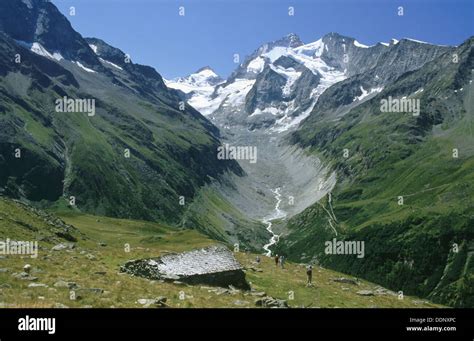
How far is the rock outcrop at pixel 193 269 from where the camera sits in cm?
3872

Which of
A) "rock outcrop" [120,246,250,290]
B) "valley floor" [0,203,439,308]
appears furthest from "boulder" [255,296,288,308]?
"rock outcrop" [120,246,250,290]

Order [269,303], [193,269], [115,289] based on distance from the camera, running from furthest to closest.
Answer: [193,269] → [269,303] → [115,289]

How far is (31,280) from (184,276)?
44.0 feet

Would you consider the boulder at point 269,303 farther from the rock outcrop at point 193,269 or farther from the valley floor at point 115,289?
the rock outcrop at point 193,269

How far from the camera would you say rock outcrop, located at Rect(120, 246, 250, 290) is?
3872cm

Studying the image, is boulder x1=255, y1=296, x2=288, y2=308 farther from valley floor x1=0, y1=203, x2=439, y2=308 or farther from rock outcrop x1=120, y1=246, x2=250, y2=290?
rock outcrop x1=120, y1=246, x2=250, y2=290

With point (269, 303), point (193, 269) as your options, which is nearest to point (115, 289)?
point (269, 303)

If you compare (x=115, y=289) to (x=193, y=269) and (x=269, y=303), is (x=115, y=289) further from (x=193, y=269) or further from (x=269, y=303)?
(x=193, y=269)

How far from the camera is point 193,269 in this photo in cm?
4078

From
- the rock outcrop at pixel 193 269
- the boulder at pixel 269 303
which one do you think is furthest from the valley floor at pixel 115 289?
the rock outcrop at pixel 193 269
